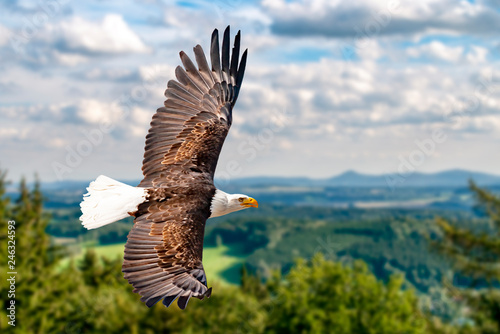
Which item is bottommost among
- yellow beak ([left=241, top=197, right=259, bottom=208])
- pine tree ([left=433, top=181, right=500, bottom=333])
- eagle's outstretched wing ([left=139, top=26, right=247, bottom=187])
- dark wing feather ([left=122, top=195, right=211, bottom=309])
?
pine tree ([left=433, top=181, right=500, bottom=333])

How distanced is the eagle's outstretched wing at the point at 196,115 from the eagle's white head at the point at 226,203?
3.01 feet

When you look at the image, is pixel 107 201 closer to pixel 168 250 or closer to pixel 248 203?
pixel 168 250

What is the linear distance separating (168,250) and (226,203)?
1094mm

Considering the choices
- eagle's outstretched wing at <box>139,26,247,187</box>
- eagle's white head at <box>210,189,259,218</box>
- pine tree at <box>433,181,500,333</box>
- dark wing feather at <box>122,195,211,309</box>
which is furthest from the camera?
pine tree at <box>433,181,500,333</box>

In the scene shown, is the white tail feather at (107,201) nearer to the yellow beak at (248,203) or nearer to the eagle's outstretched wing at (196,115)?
the eagle's outstretched wing at (196,115)

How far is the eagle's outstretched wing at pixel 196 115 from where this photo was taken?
8.88 metres

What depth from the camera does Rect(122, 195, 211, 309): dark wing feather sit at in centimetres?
660

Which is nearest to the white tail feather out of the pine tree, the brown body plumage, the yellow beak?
the brown body plumage

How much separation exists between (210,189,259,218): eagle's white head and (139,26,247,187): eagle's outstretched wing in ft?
3.01

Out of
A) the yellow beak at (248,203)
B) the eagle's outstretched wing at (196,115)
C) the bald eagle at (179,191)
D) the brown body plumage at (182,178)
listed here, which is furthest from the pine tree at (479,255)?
the yellow beak at (248,203)

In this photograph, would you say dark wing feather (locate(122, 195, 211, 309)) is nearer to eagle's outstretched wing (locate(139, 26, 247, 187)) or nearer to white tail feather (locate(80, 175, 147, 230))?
white tail feather (locate(80, 175, 147, 230))

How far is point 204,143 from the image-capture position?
30.7 ft

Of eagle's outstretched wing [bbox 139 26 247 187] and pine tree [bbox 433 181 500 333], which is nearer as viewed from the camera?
eagle's outstretched wing [bbox 139 26 247 187]

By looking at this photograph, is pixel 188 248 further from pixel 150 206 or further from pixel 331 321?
pixel 331 321
